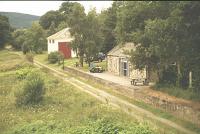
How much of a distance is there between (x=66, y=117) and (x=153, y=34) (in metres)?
8.40

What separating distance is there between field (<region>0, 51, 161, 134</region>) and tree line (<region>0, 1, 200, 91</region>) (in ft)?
16.7

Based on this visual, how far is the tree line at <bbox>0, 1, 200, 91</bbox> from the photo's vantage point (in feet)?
75.0

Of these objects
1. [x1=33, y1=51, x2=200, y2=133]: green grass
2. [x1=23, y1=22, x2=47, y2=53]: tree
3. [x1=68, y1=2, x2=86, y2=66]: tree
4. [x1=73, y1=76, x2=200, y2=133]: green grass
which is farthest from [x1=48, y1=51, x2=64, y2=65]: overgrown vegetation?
[x1=73, y1=76, x2=200, y2=133]: green grass

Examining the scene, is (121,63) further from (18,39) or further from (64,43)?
(18,39)

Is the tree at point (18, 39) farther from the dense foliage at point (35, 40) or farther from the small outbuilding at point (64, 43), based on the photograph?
the small outbuilding at point (64, 43)

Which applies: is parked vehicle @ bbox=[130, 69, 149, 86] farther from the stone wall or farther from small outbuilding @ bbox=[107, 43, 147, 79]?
the stone wall

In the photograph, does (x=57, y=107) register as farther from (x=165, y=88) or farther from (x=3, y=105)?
(x=165, y=88)

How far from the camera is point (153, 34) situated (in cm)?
2562

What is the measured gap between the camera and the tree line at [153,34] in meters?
22.9

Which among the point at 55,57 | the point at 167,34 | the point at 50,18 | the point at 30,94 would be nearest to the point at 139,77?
the point at 30,94

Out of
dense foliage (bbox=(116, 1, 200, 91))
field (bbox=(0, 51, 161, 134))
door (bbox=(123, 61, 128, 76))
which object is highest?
dense foliage (bbox=(116, 1, 200, 91))

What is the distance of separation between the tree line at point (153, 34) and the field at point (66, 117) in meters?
5.09

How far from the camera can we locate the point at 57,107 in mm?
31172

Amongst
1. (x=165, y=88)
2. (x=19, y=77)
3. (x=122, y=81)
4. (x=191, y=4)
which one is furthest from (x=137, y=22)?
(x=19, y=77)
